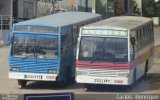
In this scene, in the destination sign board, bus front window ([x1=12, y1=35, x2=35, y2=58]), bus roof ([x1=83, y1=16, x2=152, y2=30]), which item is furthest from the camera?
bus front window ([x1=12, y1=35, x2=35, y2=58])

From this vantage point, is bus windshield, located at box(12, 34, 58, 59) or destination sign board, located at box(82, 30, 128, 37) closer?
destination sign board, located at box(82, 30, 128, 37)

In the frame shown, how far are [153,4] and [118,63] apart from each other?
53.9 m

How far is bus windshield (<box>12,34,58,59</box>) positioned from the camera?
21.3 metres

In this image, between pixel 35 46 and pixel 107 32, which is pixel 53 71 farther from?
pixel 107 32

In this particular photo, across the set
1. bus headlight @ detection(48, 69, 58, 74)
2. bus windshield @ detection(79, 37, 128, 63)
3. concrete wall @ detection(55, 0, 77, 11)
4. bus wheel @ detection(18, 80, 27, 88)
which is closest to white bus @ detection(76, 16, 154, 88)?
bus windshield @ detection(79, 37, 128, 63)

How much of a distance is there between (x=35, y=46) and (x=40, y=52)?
299 millimetres

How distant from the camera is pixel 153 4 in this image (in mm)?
73125

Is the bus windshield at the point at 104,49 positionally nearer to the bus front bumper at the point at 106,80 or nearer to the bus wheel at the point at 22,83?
the bus front bumper at the point at 106,80

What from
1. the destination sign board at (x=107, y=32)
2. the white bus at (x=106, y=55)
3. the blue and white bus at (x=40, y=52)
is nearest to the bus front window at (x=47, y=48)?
the blue and white bus at (x=40, y=52)

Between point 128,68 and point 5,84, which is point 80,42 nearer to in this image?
point 128,68

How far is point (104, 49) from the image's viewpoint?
20.3 metres

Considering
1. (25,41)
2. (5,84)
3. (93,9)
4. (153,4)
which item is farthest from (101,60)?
(153,4)

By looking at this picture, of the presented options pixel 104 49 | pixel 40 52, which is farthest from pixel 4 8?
pixel 104 49

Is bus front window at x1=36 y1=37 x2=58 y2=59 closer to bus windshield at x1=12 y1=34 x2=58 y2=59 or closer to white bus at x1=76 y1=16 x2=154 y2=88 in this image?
bus windshield at x1=12 y1=34 x2=58 y2=59
